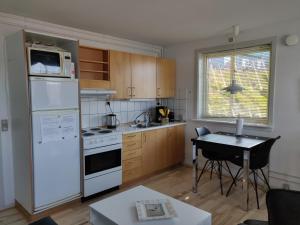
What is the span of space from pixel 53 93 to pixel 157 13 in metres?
1.52

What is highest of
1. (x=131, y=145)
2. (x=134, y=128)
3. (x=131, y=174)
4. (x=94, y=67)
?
(x=94, y=67)

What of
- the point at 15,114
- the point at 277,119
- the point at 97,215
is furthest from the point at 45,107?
the point at 277,119

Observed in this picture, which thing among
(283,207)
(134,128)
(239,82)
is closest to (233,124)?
(239,82)

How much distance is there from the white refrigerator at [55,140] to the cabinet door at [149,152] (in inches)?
44.5

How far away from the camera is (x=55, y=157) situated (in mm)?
2529

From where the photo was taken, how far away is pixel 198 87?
4.05 meters

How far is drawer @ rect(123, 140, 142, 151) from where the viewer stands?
3.28m

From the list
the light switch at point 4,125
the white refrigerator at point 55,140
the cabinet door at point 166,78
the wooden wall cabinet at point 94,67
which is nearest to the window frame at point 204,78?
the cabinet door at point 166,78

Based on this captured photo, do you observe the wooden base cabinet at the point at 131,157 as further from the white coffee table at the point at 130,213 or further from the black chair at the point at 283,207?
the black chair at the point at 283,207

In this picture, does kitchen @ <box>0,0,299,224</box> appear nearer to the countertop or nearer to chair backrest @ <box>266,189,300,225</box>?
the countertop

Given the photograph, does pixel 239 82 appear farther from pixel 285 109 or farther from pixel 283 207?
pixel 283 207

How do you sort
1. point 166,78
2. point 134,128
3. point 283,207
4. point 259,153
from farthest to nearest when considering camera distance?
point 166,78
point 134,128
point 259,153
point 283,207

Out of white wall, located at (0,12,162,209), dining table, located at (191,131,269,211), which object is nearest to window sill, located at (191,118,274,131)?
dining table, located at (191,131,269,211)

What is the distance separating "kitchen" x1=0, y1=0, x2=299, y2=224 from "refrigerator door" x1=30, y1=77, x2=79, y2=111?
0.01 metres
